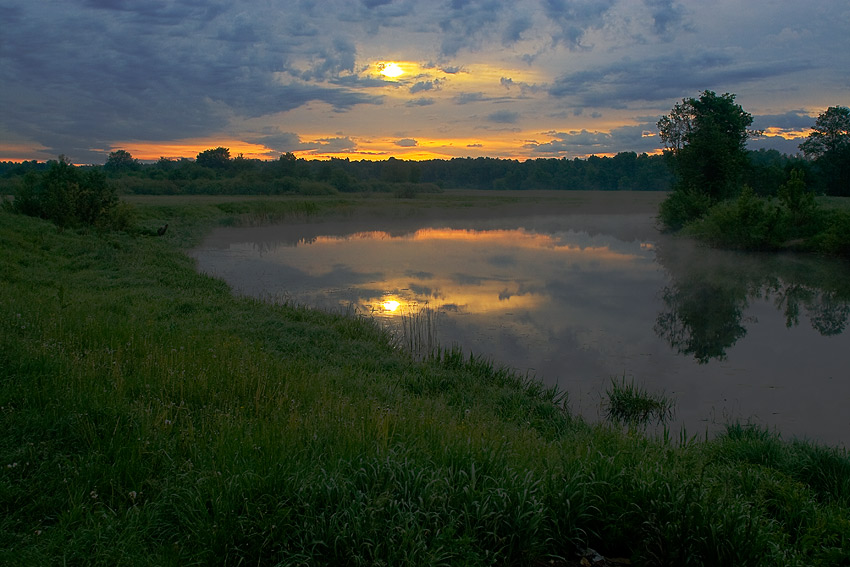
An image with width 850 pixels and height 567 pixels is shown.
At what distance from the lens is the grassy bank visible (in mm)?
2898

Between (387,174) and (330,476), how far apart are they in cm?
8667

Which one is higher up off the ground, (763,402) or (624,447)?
(624,447)

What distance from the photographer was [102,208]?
23438mm

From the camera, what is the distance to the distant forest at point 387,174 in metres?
63.4

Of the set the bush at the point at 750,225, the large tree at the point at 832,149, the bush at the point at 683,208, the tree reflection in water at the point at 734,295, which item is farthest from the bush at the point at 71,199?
the large tree at the point at 832,149

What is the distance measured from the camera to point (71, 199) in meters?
22.5

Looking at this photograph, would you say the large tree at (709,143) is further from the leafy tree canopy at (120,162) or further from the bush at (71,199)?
the leafy tree canopy at (120,162)

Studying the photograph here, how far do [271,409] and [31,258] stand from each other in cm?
1183

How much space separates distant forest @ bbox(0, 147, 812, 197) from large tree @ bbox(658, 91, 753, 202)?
11.8m

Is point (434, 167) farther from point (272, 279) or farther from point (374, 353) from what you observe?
point (374, 353)

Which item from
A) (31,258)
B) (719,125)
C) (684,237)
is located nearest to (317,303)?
(31,258)

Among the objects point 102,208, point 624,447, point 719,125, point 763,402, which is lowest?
point 763,402

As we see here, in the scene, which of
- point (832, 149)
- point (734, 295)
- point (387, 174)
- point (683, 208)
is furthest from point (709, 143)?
point (387, 174)

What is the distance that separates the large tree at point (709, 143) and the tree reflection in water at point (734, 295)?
10.2 m
